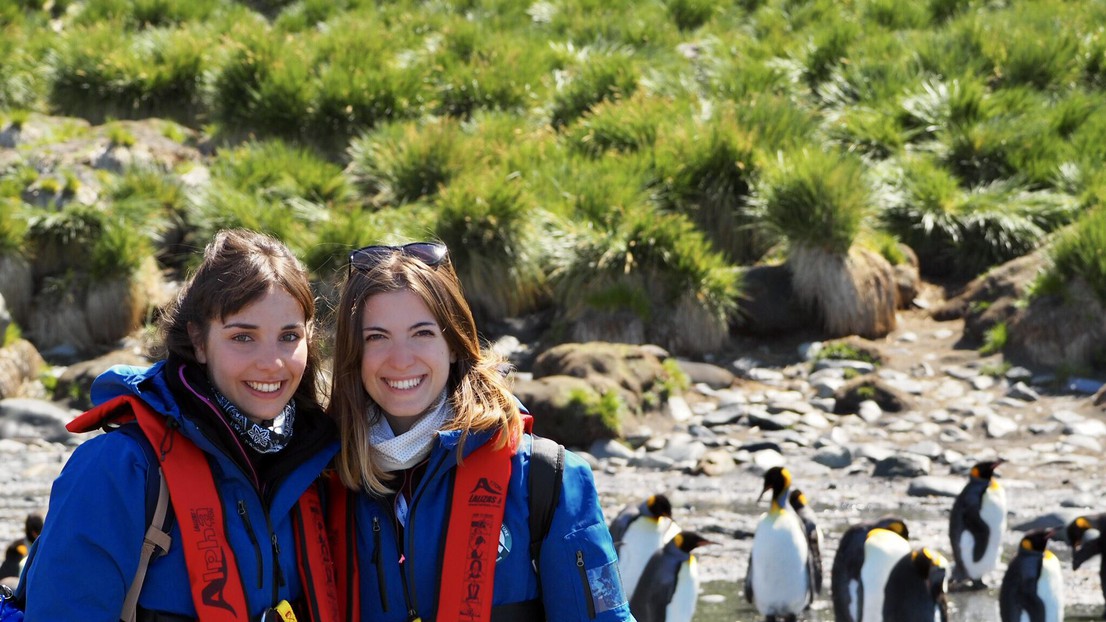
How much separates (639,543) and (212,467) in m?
3.79

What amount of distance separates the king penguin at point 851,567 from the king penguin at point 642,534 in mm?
704

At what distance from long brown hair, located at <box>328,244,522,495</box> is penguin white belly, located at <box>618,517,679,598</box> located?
136 inches

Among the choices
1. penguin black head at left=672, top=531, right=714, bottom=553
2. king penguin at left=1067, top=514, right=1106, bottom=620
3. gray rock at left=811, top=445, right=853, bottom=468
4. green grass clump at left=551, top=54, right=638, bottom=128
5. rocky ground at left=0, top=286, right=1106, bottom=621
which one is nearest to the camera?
penguin black head at left=672, top=531, right=714, bottom=553

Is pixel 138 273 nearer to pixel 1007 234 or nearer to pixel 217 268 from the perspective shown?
pixel 1007 234

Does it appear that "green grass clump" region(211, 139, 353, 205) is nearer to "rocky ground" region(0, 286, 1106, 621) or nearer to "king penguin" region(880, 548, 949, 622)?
"rocky ground" region(0, 286, 1106, 621)

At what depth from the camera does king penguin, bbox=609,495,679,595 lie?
5664 mm

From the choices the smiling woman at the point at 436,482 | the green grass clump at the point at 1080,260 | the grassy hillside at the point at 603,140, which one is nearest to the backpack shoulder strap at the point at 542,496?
the smiling woman at the point at 436,482

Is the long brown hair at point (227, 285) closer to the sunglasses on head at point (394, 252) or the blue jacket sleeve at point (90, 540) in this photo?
the sunglasses on head at point (394, 252)

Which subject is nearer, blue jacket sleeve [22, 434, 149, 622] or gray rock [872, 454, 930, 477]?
blue jacket sleeve [22, 434, 149, 622]

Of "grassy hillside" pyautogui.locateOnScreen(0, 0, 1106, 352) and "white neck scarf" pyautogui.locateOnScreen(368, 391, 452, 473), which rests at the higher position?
"grassy hillside" pyautogui.locateOnScreen(0, 0, 1106, 352)

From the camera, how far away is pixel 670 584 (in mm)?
5207

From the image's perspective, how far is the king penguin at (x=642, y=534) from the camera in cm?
566

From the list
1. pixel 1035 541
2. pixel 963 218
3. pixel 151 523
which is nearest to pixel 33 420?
pixel 1035 541

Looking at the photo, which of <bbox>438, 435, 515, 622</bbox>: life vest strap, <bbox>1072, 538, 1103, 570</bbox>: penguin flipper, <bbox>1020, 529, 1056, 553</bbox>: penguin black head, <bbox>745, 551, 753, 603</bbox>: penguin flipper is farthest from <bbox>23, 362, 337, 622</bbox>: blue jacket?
<bbox>1072, 538, 1103, 570</bbox>: penguin flipper
